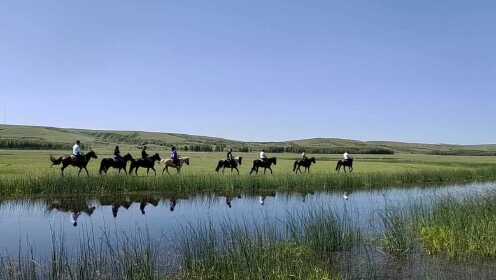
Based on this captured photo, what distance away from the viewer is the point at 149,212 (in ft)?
65.0

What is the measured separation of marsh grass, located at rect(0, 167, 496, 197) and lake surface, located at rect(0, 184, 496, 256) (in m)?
1.13

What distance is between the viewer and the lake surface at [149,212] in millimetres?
14695

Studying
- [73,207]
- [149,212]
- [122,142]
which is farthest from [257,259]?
[122,142]

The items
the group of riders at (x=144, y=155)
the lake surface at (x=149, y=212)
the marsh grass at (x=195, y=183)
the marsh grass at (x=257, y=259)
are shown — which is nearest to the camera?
the marsh grass at (x=257, y=259)

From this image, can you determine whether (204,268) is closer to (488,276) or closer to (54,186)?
(488,276)

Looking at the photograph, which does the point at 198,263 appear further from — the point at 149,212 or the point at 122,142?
the point at 122,142

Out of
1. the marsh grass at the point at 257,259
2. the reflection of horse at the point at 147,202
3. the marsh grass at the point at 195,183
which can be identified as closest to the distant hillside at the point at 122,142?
the marsh grass at the point at 195,183

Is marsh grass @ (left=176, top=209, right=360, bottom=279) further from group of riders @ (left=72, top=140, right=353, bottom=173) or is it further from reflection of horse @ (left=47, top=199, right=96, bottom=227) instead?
group of riders @ (left=72, top=140, right=353, bottom=173)

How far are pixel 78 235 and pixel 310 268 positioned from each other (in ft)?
26.3

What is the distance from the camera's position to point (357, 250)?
40.6 ft

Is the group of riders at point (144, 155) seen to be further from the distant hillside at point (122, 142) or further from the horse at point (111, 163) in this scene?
the distant hillside at point (122, 142)

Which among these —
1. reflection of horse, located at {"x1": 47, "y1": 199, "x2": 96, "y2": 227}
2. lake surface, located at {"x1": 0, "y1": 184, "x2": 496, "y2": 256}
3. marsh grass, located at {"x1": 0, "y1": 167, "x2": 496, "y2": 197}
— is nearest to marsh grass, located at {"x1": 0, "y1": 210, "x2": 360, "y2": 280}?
lake surface, located at {"x1": 0, "y1": 184, "x2": 496, "y2": 256}

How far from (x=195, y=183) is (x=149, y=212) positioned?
7.36m

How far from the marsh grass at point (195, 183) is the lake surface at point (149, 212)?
1.13 m
